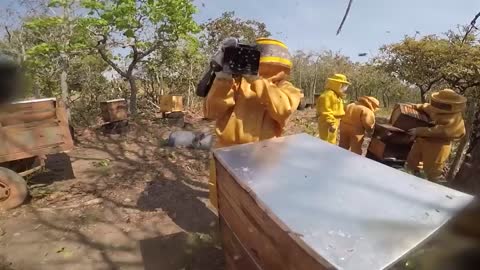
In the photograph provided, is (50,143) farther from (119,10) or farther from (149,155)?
(119,10)

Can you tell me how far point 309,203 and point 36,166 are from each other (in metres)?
5.23

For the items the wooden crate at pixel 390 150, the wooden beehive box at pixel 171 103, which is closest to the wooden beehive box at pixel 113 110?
the wooden beehive box at pixel 171 103

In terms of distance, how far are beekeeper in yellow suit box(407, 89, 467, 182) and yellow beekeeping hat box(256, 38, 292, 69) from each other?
268cm

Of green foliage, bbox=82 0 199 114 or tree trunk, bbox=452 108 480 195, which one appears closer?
tree trunk, bbox=452 108 480 195

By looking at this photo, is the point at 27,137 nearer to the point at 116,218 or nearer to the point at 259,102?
the point at 116,218

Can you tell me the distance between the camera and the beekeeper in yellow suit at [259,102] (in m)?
3.11

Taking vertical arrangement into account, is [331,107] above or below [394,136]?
above

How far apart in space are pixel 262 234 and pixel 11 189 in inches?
161

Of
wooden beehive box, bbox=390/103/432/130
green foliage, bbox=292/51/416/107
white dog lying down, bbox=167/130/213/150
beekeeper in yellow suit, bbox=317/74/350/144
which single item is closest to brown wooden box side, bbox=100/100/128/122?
white dog lying down, bbox=167/130/213/150

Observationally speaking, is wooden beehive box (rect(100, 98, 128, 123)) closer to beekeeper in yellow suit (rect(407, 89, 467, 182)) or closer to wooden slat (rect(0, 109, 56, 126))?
wooden slat (rect(0, 109, 56, 126))

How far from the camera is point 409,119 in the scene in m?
5.00

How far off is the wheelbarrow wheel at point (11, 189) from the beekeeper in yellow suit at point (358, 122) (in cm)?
488

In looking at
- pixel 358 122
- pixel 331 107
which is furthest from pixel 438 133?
pixel 331 107

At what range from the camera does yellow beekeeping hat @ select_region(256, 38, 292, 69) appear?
324 cm
